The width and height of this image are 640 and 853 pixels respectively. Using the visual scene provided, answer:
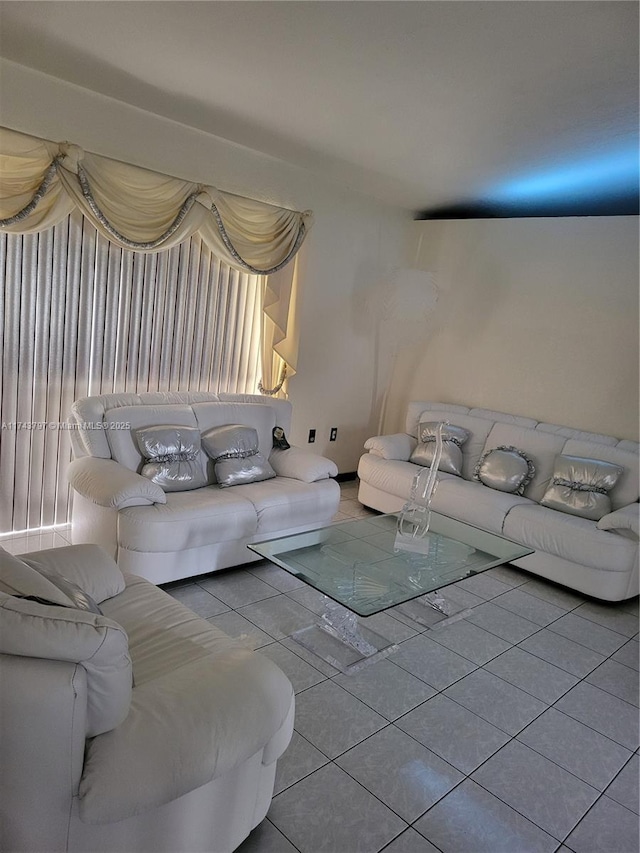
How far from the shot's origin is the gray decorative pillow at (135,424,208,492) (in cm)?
334

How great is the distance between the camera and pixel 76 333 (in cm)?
353

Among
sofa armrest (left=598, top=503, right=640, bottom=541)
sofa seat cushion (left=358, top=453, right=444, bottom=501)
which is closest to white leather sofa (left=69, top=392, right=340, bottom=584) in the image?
sofa seat cushion (left=358, top=453, right=444, bottom=501)

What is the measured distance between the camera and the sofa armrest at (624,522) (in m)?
3.39

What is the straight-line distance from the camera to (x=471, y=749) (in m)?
2.19

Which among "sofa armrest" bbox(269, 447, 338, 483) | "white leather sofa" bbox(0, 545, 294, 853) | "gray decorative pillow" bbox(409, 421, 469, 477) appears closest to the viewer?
"white leather sofa" bbox(0, 545, 294, 853)

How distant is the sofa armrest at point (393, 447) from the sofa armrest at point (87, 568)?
2.76 meters

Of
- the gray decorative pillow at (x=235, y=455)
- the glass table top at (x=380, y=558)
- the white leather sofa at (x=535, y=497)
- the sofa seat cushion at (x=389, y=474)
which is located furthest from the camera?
the sofa seat cushion at (x=389, y=474)

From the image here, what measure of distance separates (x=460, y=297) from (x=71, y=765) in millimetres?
4581

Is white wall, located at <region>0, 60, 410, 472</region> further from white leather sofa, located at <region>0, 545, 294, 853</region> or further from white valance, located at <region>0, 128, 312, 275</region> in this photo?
white leather sofa, located at <region>0, 545, 294, 853</region>

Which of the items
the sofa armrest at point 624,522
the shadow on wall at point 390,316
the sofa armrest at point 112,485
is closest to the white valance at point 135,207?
the shadow on wall at point 390,316

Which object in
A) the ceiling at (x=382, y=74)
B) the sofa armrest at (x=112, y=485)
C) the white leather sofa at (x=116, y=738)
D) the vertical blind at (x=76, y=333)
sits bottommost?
the white leather sofa at (x=116, y=738)

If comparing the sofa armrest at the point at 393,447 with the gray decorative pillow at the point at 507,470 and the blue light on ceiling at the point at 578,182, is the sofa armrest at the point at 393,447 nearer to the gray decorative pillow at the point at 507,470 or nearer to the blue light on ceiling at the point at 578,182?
the gray decorative pillow at the point at 507,470

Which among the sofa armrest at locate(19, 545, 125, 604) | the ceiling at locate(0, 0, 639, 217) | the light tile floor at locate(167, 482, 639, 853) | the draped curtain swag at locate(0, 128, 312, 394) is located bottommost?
the light tile floor at locate(167, 482, 639, 853)

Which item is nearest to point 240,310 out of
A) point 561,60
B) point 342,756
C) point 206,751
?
point 561,60
